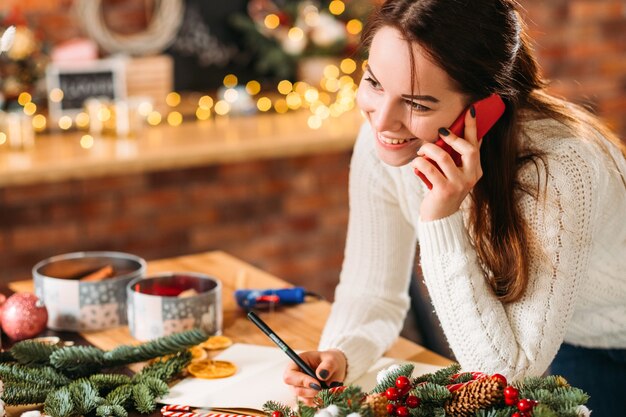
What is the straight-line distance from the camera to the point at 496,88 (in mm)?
1391

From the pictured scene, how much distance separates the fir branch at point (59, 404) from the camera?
1.21m

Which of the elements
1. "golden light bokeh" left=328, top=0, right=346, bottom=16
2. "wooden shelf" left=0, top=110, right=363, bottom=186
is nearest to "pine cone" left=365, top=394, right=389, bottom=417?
"wooden shelf" left=0, top=110, right=363, bottom=186

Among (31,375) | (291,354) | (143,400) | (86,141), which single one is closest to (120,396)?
(143,400)

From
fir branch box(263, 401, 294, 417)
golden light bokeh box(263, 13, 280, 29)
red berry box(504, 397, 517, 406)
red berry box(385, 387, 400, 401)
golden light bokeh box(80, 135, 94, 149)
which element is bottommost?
fir branch box(263, 401, 294, 417)

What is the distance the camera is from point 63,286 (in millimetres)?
1536

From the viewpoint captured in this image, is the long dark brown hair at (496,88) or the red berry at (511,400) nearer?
the red berry at (511,400)

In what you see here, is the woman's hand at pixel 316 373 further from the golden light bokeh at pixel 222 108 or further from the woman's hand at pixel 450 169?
the golden light bokeh at pixel 222 108

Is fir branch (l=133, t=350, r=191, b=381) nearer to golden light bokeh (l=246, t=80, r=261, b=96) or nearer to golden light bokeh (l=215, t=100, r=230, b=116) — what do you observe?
golden light bokeh (l=215, t=100, r=230, b=116)

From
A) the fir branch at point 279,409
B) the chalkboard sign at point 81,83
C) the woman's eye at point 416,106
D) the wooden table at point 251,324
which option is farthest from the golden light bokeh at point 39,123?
the fir branch at point 279,409

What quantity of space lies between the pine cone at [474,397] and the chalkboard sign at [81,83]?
2.32m

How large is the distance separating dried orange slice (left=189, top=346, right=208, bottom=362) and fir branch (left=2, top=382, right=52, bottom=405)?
238mm

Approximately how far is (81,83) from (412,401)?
2.35 m

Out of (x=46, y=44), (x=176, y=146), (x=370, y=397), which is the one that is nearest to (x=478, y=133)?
(x=370, y=397)

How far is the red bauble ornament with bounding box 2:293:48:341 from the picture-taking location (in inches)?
58.5
